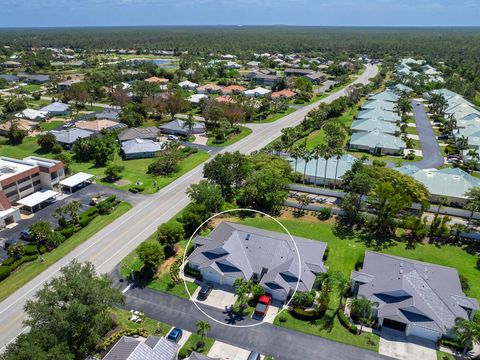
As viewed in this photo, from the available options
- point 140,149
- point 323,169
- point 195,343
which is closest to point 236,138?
point 140,149

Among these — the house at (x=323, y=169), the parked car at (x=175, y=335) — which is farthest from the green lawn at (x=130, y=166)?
the parked car at (x=175, y=335)

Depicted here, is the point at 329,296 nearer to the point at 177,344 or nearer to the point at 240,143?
the point at 177,344

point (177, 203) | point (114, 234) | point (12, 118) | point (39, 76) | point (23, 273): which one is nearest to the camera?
point (23, 273)

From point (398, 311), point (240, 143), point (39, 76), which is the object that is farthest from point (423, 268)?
point (39, 76)

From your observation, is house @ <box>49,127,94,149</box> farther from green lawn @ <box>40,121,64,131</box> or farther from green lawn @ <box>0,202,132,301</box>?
green lawn @ <box>0,202,132,301</box>

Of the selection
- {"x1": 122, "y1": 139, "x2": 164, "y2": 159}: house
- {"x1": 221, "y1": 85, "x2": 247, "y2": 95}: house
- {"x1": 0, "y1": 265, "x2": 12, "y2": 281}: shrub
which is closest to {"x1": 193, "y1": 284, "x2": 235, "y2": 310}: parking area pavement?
{"x1": 0, "y1": 265, "x2": 12, "y2": 281}: shrub

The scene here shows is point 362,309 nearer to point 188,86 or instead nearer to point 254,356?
point 254,356

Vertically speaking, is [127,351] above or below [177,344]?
above
